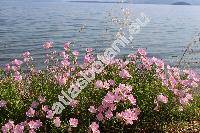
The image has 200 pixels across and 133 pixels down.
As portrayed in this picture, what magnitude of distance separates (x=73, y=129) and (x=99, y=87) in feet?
2.96

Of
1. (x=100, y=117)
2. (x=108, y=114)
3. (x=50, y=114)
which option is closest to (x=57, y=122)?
(x=50, y=114)

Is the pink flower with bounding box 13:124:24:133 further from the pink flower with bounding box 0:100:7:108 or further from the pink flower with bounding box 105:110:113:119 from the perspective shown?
the pink flower with bounding box 105:110:113:119

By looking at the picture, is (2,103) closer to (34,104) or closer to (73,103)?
(34,104)

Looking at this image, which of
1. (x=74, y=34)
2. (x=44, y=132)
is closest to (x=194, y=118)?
(x=44, y=132)

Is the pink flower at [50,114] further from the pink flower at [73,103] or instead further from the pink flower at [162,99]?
the pink flower at [162,99]

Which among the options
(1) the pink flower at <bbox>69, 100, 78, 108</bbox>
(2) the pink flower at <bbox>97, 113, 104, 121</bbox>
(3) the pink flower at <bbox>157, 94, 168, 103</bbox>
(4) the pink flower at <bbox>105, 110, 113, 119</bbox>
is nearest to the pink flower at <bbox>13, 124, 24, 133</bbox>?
(1) the pink flower at <bbox>69, 100, 78, 108</bbox>

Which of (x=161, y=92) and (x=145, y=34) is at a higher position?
(x=161, y=92)

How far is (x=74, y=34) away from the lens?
4594 centimetres

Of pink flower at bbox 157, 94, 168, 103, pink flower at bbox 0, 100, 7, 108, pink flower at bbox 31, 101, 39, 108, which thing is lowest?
pink flower at bbox 0, 100, 7, 108

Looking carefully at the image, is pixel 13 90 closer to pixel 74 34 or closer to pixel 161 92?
pixel 161 92

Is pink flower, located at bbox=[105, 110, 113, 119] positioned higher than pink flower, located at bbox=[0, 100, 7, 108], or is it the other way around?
pink flower, located at bbox=[105, 110, 113, 119]

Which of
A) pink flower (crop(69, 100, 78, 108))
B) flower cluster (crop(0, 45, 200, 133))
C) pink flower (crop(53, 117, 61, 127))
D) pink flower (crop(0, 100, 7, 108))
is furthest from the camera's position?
pink flower (crop(0, 100, 7, 108))

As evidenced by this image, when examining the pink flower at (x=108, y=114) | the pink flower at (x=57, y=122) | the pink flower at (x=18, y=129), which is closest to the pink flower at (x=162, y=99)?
the pink flower at (x=108, y=114)

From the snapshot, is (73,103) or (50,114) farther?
(73,103)
